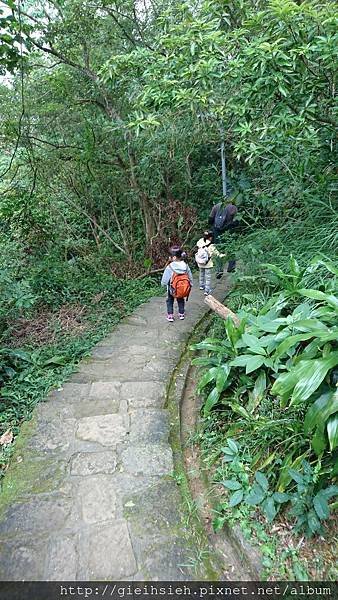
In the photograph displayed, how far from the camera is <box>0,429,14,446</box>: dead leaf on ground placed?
9.29ft

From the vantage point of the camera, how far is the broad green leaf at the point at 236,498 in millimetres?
2186

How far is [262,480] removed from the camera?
217cm

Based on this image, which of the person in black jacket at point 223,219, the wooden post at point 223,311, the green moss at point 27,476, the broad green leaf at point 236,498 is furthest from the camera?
the person in black jacket at point 223,219

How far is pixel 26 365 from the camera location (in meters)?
3.76

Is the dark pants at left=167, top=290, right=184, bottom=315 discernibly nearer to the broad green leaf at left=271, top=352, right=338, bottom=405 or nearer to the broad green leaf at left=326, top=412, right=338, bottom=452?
the broad green leaf at left=271, top=352, right=338, bottom=405

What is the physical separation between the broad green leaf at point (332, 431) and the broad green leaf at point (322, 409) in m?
0.02

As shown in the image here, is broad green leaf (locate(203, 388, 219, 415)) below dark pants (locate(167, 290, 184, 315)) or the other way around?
below

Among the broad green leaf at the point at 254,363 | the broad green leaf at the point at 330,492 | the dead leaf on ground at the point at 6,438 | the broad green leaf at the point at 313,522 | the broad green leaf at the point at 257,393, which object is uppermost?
the broad green leaf at the point at 254,363

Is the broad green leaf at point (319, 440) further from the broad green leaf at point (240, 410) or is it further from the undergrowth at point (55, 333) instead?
the undergrowth at point (55, 333)

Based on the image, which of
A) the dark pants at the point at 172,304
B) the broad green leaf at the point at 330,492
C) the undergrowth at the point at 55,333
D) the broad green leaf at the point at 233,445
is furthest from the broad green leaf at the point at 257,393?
the dark pants at the point at 172,304

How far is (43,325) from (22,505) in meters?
2.66

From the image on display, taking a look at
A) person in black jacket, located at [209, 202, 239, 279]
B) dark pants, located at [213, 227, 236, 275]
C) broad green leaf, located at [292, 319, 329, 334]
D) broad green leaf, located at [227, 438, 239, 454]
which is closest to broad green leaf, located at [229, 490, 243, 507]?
broad green leaf, located at [227, 438, 239, 454]

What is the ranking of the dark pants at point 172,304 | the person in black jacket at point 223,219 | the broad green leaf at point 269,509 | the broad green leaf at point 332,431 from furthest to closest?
1. the person in black jacket at point 223,219
2. the dark pants at point 172,304
3. the broad green leaf at point 269,509
4. the broad green leaf at point 332,431

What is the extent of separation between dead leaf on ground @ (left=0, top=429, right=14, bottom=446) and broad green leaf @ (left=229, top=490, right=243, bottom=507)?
5.37ft
